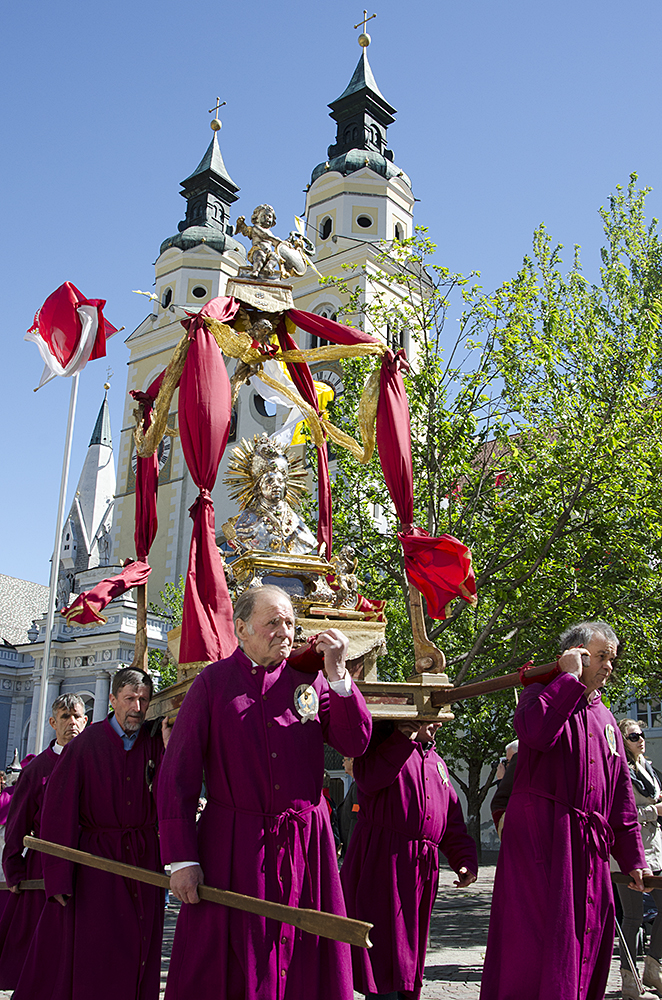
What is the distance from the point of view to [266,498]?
7.30 metres

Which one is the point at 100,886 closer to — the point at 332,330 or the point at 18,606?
the point at 332,330

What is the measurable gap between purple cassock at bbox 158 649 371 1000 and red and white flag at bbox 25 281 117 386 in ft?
32.5

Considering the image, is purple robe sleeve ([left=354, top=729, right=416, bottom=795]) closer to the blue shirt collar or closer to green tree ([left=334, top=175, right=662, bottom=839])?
the blue shirt collar

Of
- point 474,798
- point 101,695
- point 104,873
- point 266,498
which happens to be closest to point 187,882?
point 104,873

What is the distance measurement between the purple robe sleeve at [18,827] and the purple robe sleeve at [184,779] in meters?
2.77

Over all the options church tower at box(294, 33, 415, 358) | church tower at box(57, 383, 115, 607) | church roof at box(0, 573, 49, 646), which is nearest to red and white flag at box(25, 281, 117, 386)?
church tower at box(294, 33, 415, 358)

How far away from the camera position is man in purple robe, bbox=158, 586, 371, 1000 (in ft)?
11.0

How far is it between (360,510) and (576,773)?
10.5 m

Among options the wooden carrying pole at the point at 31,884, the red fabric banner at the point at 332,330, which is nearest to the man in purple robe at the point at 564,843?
the wooden carrying pole at the point at 31,884

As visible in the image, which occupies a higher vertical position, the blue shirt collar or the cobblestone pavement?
the blue shirt collar

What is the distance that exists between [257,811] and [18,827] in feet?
9.78

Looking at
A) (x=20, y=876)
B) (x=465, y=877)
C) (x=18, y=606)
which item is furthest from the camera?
(x=18, y=606)

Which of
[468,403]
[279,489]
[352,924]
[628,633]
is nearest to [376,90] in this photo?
[468,403]

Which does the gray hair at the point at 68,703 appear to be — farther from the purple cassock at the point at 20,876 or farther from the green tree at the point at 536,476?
the green tree at the point at 536,476
